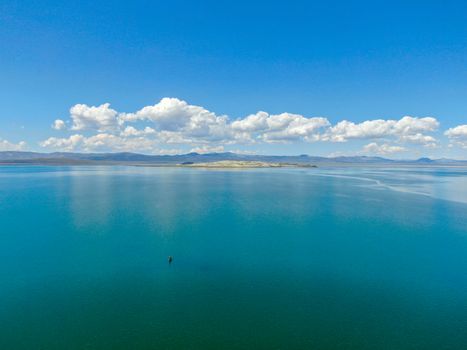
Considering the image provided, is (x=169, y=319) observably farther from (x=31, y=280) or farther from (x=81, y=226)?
(x=81, y=226)

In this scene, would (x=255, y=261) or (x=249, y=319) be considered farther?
(x=255, y=261)

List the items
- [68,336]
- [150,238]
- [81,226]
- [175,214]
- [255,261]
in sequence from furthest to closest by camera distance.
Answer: [175,214] → [81,226] → [150,238] → [255,261] → [68,336]

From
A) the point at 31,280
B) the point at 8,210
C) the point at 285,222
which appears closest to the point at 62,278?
the point at 31,280

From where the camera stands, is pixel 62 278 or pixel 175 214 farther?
pixel 175 214

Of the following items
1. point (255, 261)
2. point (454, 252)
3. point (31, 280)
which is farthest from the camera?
point (454, 252)

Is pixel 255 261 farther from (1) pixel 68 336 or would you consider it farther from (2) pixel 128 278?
(1) pixel 68 336

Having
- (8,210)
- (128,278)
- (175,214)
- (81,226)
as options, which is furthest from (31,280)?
(8,210)
